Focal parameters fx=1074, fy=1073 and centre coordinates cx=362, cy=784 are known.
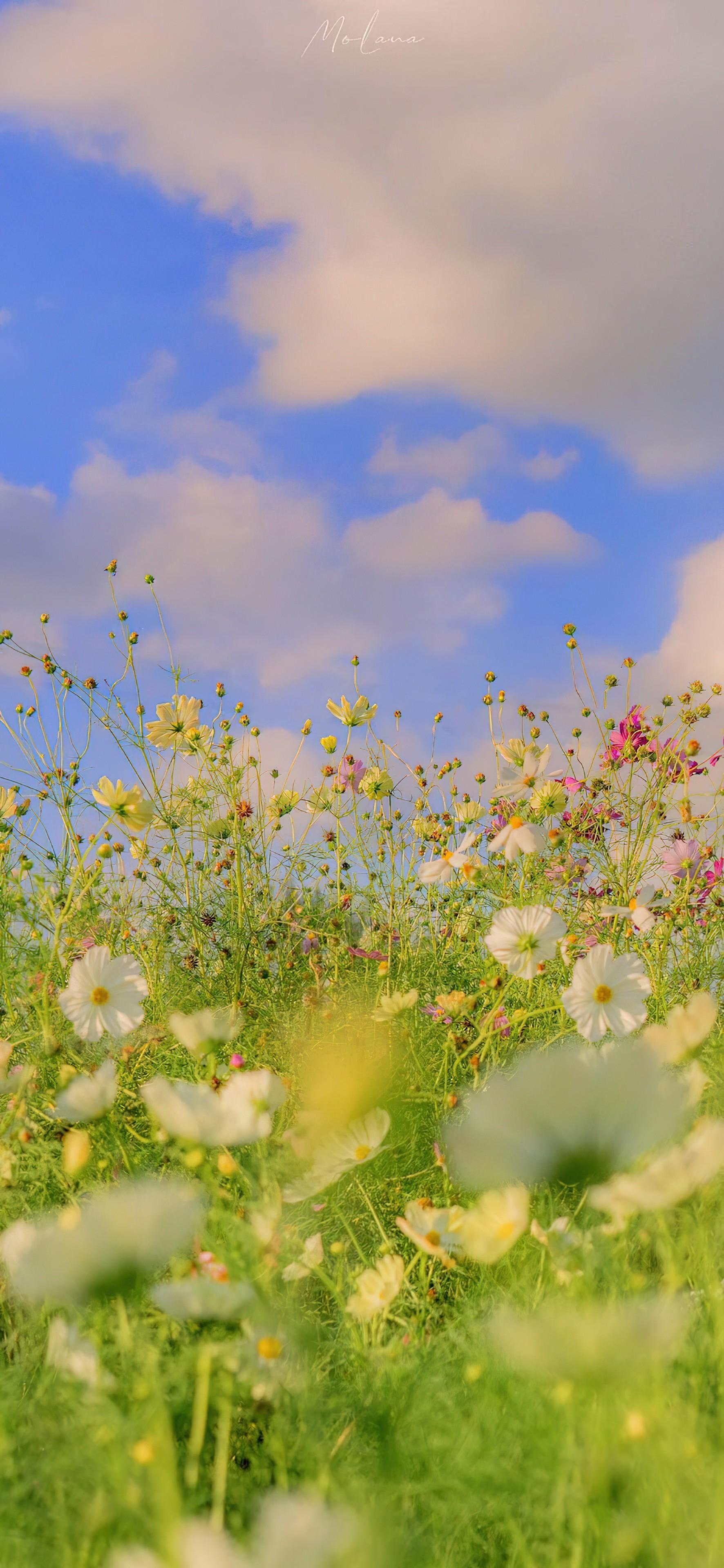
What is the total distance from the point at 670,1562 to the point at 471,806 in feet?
6.60

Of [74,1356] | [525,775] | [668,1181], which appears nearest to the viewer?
[668,1181]

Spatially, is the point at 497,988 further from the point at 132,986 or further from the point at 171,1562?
the point at 171,1562

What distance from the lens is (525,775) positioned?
7.15 ft

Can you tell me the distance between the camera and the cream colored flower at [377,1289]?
1017 millimetres

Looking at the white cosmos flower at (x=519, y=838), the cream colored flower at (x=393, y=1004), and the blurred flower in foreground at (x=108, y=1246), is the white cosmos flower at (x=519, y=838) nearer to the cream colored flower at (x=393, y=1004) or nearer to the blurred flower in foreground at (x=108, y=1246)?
the cream colored flower at (x=393, y=1004)

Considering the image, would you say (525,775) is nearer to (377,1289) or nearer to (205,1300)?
(377,1289)

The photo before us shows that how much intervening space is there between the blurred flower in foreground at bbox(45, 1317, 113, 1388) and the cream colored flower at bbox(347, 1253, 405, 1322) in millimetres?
263

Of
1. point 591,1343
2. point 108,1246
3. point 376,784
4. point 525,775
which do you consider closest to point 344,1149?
point 108,1246

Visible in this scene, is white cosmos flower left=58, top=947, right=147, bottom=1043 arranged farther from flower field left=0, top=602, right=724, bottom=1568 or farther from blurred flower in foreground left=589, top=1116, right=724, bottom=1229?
blurred flower in foreground left=589, top=1116, right=724, bottom=1229

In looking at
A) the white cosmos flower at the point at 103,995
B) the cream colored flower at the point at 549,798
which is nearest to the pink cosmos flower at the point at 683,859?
the cream colored flower at the point at 549,798

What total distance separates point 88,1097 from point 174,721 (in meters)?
1.47

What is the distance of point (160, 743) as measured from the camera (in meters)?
2.46

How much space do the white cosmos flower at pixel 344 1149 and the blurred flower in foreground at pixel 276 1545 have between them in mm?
582

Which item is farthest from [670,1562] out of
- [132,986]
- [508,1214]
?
[132,986]
